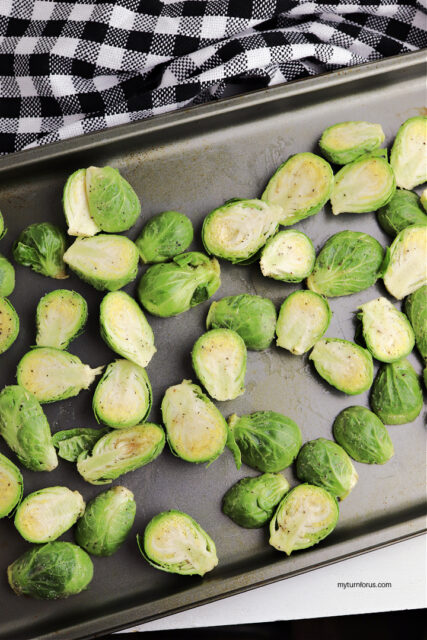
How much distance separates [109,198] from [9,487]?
935mm

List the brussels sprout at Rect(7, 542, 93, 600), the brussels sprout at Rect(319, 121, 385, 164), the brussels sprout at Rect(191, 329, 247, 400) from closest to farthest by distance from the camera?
the brussels sprout at Rect(7, 542, 93, 600)
the brussels sprout at Rect(191, 329, 247, 400)
the brussels sprout at Rect(319, 121, 385, 164)

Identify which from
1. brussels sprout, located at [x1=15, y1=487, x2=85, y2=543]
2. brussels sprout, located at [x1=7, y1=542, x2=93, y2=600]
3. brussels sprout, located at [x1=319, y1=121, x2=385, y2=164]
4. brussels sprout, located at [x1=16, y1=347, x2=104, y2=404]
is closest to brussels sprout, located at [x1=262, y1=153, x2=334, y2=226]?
brussels sprout, located at [x1=319, y1=121, x2=385, y2=164]

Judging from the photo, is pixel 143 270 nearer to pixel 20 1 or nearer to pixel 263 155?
pixel 263 155

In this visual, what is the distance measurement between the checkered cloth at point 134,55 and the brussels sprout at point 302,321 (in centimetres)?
78

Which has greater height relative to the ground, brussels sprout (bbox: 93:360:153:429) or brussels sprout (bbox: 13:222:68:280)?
brussels sprout (bbox: 13:222:68:280)

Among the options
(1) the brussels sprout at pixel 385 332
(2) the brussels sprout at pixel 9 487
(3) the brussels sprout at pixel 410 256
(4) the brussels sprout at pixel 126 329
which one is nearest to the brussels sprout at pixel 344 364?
(1) the brussels sprout at pixel 385 332

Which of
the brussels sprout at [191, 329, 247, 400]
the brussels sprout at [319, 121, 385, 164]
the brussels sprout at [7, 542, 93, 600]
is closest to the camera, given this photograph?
the brussels sprout at [7, 542, 93, 600]

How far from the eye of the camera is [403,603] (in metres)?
2.25

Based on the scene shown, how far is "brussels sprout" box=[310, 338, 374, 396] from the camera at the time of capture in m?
2.15

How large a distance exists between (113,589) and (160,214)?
1183 mm

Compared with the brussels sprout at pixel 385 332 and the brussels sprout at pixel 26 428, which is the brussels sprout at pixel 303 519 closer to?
the brussels sprout at pixel 385 332

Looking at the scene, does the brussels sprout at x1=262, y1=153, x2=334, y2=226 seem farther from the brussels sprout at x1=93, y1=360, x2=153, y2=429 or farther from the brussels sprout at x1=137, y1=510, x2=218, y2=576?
the brussels sprout at x1=137, y1=510, x2=218, y2=576

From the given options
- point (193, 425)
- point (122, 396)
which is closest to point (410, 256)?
point (193, 425)

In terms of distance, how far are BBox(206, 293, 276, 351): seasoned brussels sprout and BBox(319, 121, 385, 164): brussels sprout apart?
0.54m
